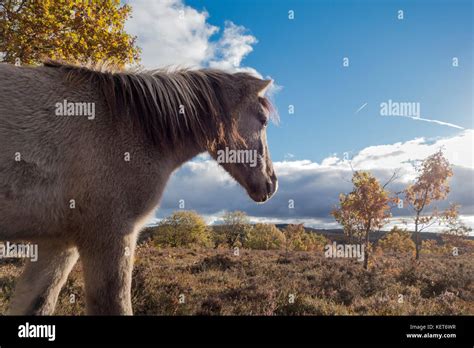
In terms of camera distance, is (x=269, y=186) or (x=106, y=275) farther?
(x=269, y=186)

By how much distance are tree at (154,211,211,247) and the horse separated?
5360 centimetres

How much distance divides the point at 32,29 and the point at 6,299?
11.3 m

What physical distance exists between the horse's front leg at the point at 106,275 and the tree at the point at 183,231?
54.1 metres

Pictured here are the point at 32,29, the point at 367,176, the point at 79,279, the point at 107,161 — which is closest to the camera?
the point at 107,161

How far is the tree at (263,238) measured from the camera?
62875 mm

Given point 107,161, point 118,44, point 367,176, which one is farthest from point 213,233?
point 107,161

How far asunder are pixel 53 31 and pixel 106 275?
14.3 metres

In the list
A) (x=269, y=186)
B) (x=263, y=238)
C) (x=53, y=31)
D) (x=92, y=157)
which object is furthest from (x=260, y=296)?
(x=263, y=238)

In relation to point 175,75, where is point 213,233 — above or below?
below

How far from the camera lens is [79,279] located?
955 cm

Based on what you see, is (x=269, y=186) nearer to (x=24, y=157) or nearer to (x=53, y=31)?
(x=24, y=157)

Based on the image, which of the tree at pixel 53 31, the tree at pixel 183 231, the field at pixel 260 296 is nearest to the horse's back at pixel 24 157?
the field at pixel 260 296

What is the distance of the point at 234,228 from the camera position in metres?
70.8
